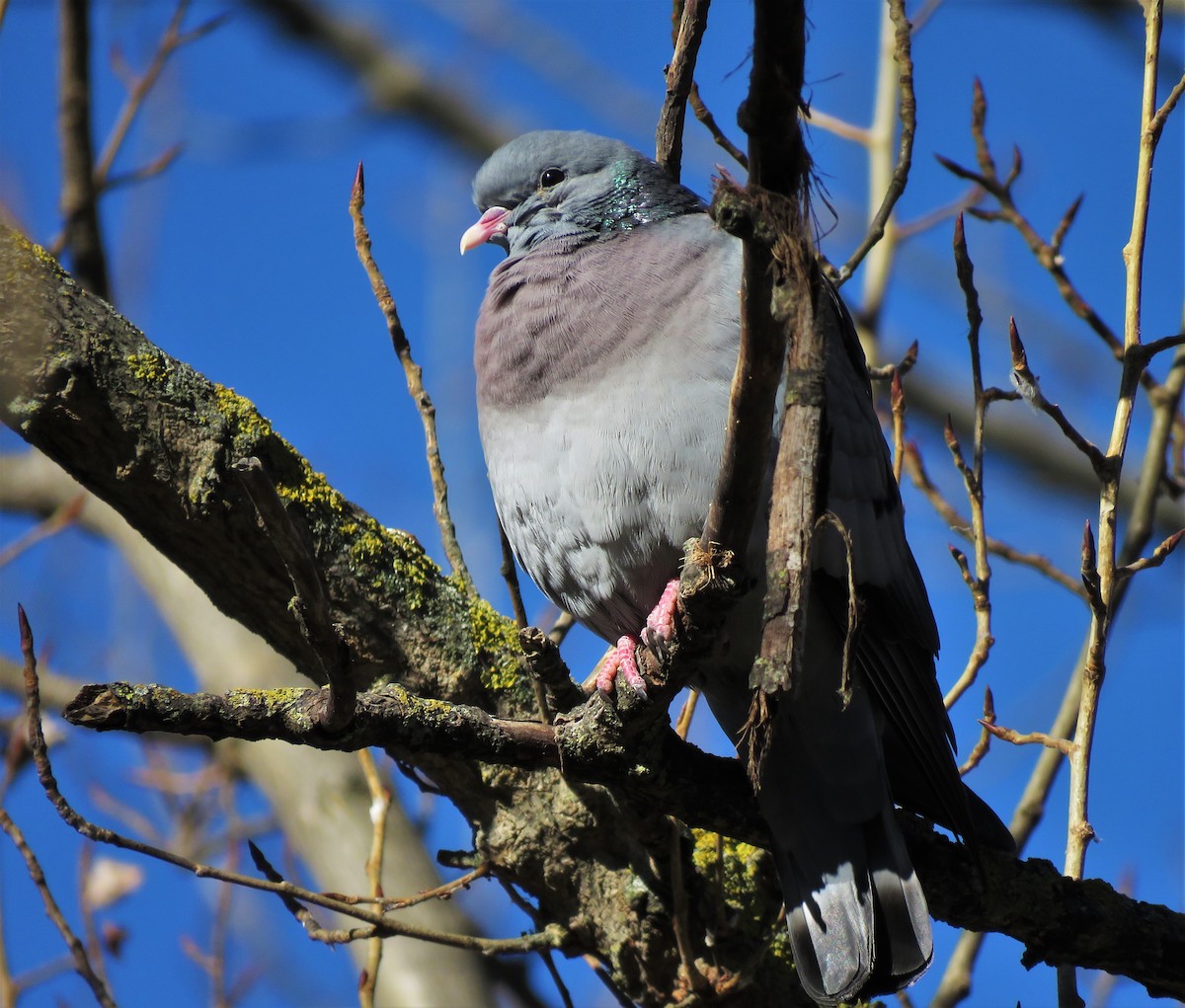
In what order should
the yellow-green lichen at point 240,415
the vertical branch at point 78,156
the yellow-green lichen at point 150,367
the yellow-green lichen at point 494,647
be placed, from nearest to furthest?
the yellow-green lichen at point 150,367, the yellow-green lichen at point 240,415, the yellow-green lichen at point 494,647, the vertical branch at point 78,156

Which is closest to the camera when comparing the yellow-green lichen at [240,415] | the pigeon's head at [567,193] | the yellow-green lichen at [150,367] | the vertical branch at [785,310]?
the vertical branch at [785,310]

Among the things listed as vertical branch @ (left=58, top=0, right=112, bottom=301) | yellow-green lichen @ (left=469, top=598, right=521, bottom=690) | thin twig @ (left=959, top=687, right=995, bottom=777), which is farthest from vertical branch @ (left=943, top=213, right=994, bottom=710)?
vertical branch @ (left=58, top=0, right=112, bottom=301)

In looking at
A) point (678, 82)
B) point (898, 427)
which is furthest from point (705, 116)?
point (898, 427)

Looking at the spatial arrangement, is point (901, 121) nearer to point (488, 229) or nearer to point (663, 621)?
point (488, 229)

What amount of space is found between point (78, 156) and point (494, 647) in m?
2.59

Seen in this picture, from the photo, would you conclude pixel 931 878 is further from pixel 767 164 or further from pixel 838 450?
pixel 767 164

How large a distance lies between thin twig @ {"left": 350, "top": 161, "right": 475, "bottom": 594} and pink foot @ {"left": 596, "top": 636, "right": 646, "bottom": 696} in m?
0.57

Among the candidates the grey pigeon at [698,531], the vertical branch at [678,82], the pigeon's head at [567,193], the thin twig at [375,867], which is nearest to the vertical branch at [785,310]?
the grey pigeon at [698,531]

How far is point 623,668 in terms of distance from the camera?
116 inches

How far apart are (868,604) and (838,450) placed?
403mm

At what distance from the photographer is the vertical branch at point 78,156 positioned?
4.62 metres

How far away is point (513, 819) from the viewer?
3426mm

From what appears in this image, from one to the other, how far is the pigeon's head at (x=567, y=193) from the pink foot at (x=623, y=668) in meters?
1.30

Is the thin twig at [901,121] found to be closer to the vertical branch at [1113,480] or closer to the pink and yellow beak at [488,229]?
the vertical branch at [1113,480]
